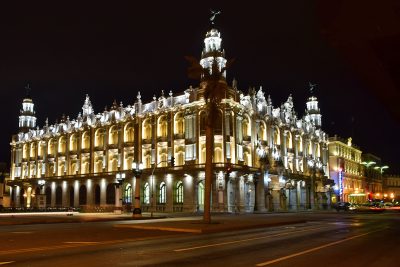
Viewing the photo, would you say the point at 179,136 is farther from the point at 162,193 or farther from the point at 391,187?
the point at 391,187

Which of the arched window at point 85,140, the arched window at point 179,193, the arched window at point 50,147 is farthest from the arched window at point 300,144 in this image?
the arched window at point 50,147

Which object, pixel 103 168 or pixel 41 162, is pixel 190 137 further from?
pixel 41 162

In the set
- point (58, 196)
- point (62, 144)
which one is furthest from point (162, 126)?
point (58, 196)

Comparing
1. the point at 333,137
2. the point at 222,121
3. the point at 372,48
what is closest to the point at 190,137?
the point at 222,121

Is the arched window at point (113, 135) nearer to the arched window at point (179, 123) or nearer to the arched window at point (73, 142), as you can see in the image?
the arched window at point (73, 142)

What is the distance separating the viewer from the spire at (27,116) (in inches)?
4245

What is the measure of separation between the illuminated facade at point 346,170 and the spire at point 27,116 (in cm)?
7167

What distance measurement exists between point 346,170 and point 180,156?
60.8 meters

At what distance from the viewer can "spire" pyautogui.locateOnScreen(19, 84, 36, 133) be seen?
354 feet

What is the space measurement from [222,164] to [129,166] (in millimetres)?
20761

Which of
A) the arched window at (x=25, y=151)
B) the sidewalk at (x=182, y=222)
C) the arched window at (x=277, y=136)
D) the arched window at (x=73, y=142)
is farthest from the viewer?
the arched window at (x=25, y=151)

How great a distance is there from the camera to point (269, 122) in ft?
261

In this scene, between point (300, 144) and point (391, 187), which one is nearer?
point (300, 144)

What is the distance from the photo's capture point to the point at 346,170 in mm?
116250
